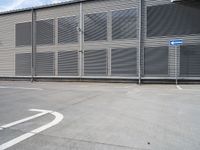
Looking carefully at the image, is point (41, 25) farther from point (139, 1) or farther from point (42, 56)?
point (139, 1)

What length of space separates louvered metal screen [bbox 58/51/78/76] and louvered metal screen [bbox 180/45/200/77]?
26.8 feet

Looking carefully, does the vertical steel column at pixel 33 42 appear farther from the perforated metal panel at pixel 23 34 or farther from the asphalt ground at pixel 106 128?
the asphalt ground at pixel 106 128

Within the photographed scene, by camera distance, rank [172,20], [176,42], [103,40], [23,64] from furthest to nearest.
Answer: [23,64] < [103,40] < [172,20] < [176,42]

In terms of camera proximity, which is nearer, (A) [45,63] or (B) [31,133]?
(B) [31,133]

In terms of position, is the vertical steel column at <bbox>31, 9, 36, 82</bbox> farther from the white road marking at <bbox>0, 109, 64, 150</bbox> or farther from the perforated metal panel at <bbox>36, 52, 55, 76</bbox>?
the white road marking at <bbox>0, 109, 64, 150</bbox>

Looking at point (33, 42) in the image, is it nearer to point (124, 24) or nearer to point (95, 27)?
point (95, 27)

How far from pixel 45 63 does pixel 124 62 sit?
7.23 meters

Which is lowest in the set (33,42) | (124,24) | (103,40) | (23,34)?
(103,40)

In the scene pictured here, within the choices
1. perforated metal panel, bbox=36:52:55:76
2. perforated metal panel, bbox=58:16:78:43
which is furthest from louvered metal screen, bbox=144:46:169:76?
perforated metal panel, bbox=36:52:55:76

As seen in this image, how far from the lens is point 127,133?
16.4 feet

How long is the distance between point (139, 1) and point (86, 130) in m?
14.5

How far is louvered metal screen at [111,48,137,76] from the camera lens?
1797 centimetres

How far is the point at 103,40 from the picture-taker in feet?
62.3

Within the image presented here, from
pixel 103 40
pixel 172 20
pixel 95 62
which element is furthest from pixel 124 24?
pixel 95 62
